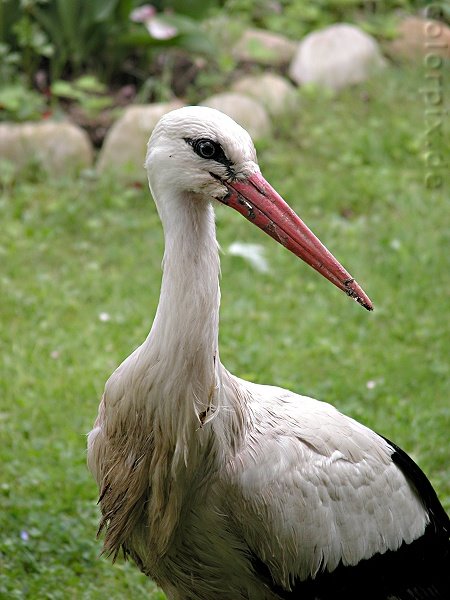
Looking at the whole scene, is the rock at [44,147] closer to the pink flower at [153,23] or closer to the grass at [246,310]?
the grass at [246,310]

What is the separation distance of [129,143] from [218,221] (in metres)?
0.91

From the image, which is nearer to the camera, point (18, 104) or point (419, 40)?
point (18, 104)

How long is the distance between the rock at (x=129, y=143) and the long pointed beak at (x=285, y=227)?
4.37 metres

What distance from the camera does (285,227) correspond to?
9.96ft

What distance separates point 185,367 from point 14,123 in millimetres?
4807

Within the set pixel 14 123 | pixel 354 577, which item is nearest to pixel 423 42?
pixel 14 123

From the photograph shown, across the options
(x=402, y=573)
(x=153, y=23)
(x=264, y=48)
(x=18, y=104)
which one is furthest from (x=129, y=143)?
(x=402, y=573)

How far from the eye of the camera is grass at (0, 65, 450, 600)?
14.7ft

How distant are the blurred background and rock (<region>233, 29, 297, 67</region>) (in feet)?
0.06

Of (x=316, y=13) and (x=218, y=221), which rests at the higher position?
(x=316, y=13)

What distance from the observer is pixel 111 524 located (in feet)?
10.9

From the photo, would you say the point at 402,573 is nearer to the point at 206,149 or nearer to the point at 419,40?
the point at 206,149

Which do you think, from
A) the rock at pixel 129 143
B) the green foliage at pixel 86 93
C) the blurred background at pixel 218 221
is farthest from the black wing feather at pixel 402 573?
the green foliage at pixel 86 93

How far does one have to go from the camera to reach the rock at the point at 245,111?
766 centimetres
